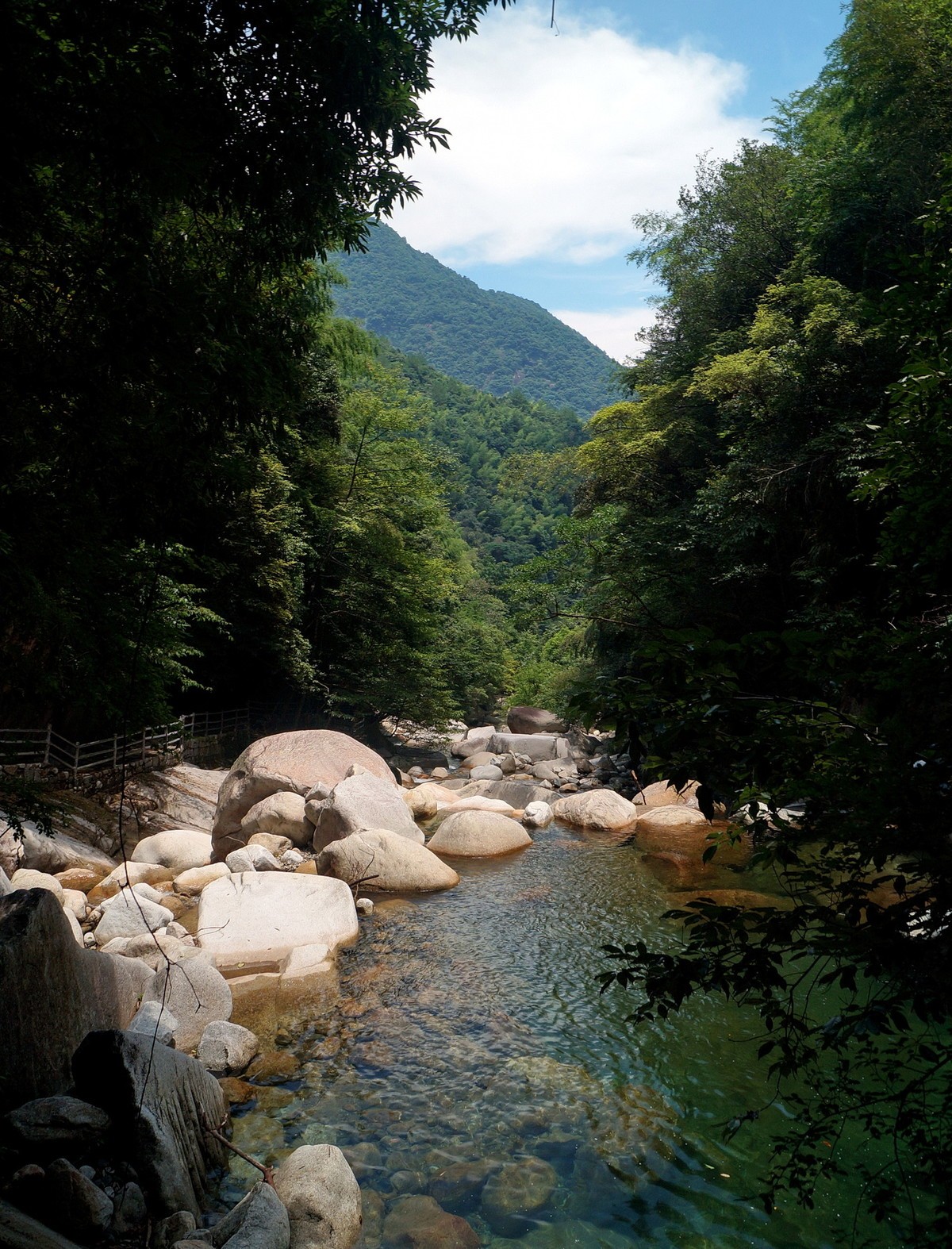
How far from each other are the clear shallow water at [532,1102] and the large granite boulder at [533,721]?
841 inches

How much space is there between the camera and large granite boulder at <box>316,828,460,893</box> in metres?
9.91

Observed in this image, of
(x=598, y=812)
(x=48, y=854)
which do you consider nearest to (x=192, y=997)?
(x=48, y=854)

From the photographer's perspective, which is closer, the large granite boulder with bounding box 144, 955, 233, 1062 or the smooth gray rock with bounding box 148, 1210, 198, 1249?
the smooth gray rock with bounding box 148, 1210, 198, 1249

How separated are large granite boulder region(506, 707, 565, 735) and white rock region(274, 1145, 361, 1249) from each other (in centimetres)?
2532

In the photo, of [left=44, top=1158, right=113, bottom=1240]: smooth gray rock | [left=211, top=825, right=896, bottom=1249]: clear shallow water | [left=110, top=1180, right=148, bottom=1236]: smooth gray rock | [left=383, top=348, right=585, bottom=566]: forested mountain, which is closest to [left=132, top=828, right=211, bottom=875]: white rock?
[left=211, top=825, right=896, bottom=1249]: clear shallow water

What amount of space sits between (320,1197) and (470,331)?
555ft

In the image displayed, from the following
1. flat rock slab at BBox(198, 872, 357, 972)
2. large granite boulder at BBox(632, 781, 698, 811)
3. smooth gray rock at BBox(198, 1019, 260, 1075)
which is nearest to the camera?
smooth gray rock at BBox(198, 1019, 260, 1075)

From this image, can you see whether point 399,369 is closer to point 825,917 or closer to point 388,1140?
point 388,1140

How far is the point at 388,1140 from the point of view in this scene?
A: 4836mm

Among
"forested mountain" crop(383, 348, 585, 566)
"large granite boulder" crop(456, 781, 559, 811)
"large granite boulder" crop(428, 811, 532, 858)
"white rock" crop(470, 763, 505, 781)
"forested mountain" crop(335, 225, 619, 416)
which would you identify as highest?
"forested mountain" crop(335, 225, 619, 416)

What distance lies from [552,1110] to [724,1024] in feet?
6.46

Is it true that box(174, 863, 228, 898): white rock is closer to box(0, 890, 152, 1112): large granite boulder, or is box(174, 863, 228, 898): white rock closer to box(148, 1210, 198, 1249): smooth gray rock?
box(0, 890, 152, 1112): large granite boulder

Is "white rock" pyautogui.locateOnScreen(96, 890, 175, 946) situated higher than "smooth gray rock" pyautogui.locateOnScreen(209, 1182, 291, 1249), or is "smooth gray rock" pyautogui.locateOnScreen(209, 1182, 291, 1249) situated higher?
"smooth gray rock" pyautogui.locateOnScreen(209, 1182, 291, 1249)

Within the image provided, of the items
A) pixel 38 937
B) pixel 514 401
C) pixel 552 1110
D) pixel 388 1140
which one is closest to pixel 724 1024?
pixel 552 1110
